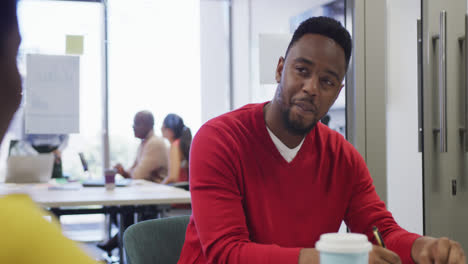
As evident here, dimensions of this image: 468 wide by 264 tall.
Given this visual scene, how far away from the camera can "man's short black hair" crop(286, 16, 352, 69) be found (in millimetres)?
1436

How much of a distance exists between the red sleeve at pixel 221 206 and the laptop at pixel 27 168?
9.49 feet

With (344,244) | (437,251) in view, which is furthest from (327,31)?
(344,244)

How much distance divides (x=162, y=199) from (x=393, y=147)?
56.3 inches

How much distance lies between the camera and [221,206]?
3.97 ft

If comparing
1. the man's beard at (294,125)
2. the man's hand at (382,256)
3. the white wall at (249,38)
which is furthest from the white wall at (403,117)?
the man's hand at (382,256)

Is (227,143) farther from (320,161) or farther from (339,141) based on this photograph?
(339,141)

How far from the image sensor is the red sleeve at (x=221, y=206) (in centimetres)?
110

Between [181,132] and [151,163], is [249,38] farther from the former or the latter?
[151,163]

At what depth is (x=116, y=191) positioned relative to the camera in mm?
3451

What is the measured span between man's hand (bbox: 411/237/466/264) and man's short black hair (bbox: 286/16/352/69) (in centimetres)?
59

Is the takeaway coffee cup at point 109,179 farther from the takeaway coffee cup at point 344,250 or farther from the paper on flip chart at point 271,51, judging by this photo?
the takeaway coffee cup at point 344,250

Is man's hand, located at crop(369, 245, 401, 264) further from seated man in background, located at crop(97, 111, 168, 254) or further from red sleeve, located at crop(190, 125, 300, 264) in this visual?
seated man in background, located at crop(97, 111, 168, 254)

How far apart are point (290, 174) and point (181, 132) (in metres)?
3.29

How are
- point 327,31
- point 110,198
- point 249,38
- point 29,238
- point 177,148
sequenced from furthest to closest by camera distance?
1. point 249,38
2. point 177,148
3. point 110,198
4. point 327,31
5. point 29,238
